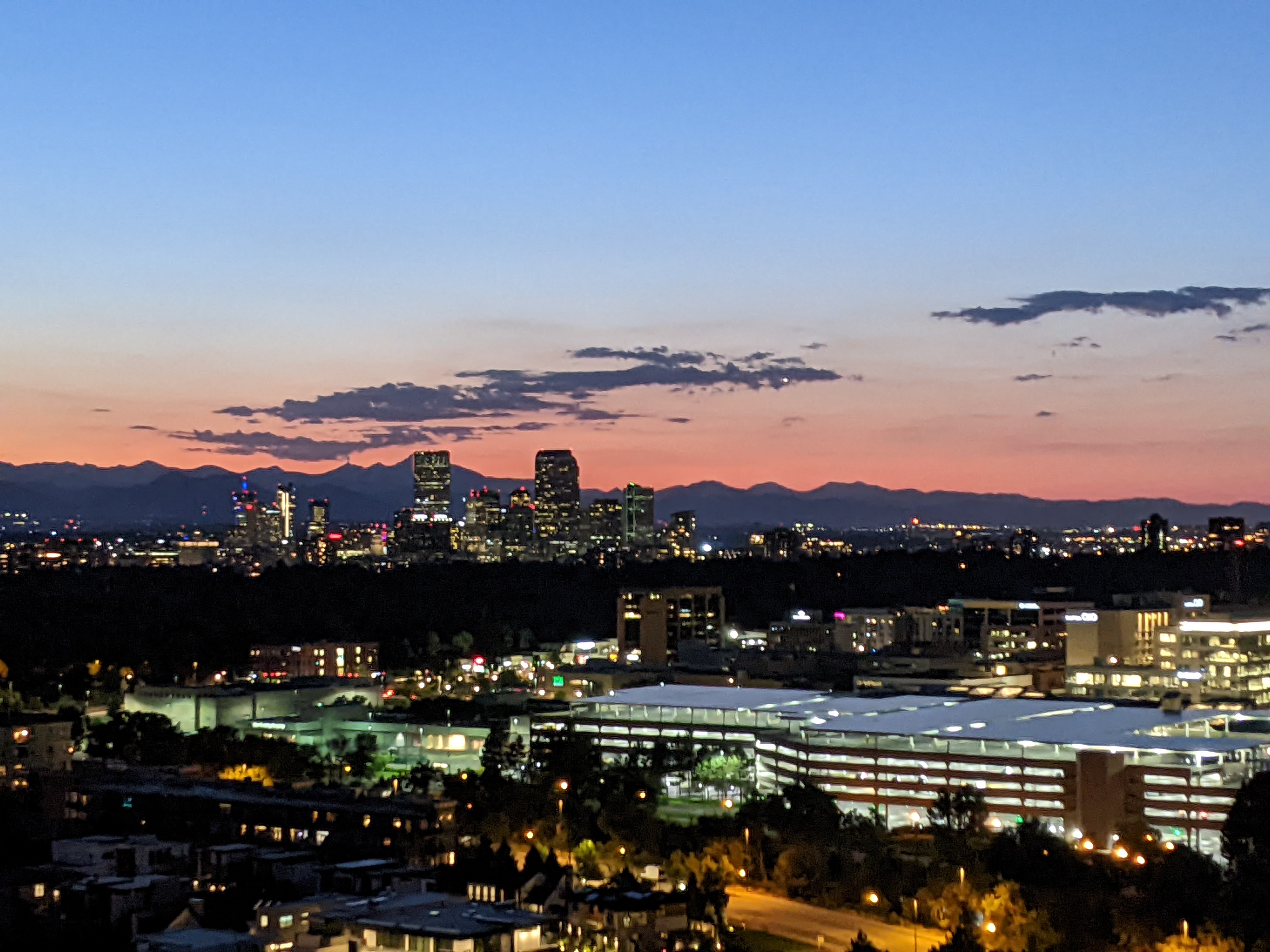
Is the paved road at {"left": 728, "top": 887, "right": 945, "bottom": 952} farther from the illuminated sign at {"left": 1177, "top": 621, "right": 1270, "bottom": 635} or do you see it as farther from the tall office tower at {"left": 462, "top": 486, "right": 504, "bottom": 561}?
the tall office tower at {"left": 462, "top": 486, "right": 504, "bottom": 561}

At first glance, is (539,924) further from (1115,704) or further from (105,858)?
(1115,704)

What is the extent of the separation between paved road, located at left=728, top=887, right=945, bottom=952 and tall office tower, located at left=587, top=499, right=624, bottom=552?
351 feet

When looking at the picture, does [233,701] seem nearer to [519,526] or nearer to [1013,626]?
[1013,626]

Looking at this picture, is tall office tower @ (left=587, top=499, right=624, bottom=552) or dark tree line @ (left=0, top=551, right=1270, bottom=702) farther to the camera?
tall office tower @ (left=587, top=499, right=624, bottom=552)

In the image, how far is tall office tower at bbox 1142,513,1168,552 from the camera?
3883 inches

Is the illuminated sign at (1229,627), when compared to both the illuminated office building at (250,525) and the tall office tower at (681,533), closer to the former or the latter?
the tall office tower at (681,533)

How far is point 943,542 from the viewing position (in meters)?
146

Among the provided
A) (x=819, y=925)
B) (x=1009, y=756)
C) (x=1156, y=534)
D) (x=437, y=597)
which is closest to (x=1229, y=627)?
(x=1009, y=756)

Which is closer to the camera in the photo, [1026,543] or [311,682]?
[311,682]

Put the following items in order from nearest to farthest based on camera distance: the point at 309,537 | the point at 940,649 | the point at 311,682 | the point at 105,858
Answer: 1. the point at 105,858
2. the point at 311,682
3. the point at 940,649
4. the point at 309,537

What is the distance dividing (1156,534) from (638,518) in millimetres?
42158

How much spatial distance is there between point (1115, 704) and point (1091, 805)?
38.2 feet

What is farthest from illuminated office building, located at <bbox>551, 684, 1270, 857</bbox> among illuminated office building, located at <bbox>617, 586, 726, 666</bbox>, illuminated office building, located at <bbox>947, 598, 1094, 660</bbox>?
illuminated office building, located at <bbox>947, 598, 1094, 660</bbox>

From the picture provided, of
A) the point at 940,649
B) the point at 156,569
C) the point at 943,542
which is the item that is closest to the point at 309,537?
the point at 943,542
